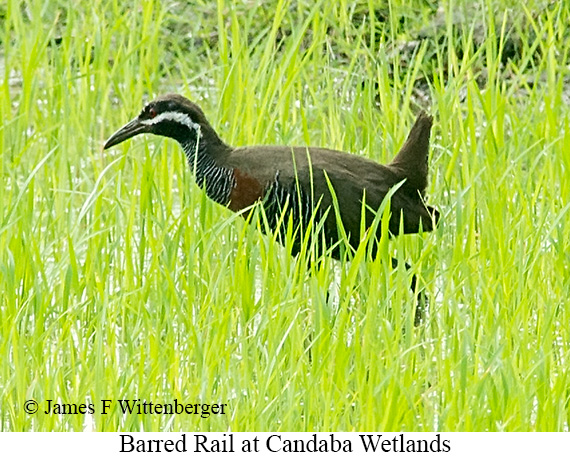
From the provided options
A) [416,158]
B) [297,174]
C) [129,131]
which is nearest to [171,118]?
[129,131]

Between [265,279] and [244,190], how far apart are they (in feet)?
1.93

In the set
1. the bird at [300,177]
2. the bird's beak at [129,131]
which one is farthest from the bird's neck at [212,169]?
the bird's beak at [129,131]

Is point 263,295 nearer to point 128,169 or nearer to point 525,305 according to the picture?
point 525,305

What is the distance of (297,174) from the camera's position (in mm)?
4785

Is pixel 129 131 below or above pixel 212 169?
above

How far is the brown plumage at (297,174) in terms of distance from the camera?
4816 millimetres

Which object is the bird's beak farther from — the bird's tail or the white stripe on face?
the bird's tail

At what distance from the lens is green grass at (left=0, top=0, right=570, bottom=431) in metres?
3.71

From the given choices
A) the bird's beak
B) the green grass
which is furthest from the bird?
the green grass

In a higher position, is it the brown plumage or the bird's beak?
the bird's beak

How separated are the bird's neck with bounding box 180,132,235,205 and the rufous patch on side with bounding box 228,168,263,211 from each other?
21mm

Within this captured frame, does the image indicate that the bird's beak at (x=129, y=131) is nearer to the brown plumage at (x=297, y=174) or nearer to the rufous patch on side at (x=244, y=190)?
the brown plumage at (x=297, y=174)

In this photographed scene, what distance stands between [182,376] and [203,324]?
25 cm

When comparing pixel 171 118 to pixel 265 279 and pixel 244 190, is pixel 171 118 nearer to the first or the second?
pixel 244 190
